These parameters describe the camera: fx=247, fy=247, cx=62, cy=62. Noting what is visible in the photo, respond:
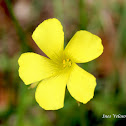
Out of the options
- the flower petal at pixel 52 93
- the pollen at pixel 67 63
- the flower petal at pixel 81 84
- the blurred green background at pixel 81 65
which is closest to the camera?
the flower petal at pixel 81 84

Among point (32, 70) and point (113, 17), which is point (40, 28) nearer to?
point (32, 70)

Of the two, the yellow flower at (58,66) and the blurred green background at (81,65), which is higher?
the yellow flower at (58,66)

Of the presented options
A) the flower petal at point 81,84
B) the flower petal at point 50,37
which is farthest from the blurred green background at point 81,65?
the flower petal at point 81,84

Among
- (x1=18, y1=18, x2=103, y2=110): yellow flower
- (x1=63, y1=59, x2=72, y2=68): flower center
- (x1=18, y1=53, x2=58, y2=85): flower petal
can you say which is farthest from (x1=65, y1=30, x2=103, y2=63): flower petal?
(x1=18, y1=53, x2=58, y2=85): flower petal

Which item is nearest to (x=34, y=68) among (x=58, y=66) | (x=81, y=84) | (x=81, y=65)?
(x=58, y=66)

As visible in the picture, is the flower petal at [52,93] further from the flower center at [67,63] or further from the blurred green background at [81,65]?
the blurred green background at [81,65]

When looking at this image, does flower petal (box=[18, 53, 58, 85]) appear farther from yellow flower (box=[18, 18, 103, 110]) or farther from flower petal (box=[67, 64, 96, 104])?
flower petal (box=[67, 64, 96, 104])

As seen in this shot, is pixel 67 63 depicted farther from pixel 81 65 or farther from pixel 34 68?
pixel 81 65

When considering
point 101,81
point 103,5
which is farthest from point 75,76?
point 103,5
